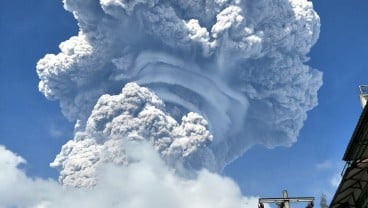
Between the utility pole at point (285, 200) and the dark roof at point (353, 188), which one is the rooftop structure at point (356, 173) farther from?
the utility pole at point (285, 200)

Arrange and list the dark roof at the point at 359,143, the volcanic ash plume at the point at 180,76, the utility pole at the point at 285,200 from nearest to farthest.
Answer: the dark roof at the point at 359,143, the utility pole at the point at 285,200, the volcanic ash plume at the point at 180,76

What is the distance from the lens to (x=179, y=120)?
114 metres

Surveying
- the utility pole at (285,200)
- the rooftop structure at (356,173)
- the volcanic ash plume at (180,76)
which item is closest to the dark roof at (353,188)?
the rooftop structure at (356,173)

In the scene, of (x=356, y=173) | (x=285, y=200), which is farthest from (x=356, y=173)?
(x=285, y=200)

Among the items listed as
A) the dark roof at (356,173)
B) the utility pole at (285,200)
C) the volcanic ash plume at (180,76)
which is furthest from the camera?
the volcanic ash plume at (180,76)

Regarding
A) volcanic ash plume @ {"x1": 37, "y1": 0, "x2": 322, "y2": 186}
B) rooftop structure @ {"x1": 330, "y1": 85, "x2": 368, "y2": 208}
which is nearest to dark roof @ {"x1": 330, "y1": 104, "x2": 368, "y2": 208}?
rooftop structure @ {"x1": 330, "y1": 85, "x2": 368, "y2": 208}

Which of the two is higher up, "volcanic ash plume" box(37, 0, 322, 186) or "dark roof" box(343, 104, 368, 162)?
"volcanic ash plume" box(37, 0, 322, 186)

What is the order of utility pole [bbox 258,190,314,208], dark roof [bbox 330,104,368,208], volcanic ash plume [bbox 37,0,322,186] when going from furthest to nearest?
volcanic ash plume [bbox 37,0,322,186] → utility pole [bbox 258,190,314,208] → dark roof [bbox 330,104,368,208]

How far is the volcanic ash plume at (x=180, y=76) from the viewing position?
106 meters

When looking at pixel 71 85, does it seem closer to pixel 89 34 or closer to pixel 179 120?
pixel 89 34

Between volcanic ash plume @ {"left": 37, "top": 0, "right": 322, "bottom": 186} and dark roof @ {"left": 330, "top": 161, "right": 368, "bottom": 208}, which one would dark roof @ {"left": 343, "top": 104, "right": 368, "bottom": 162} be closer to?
dark roof @ {"left": 330, "top": 161, "right": 368, "bottom": 208}

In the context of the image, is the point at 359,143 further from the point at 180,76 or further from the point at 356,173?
the point at 180,76

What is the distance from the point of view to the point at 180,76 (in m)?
112

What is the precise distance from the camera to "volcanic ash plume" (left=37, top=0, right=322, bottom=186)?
10569 cm
